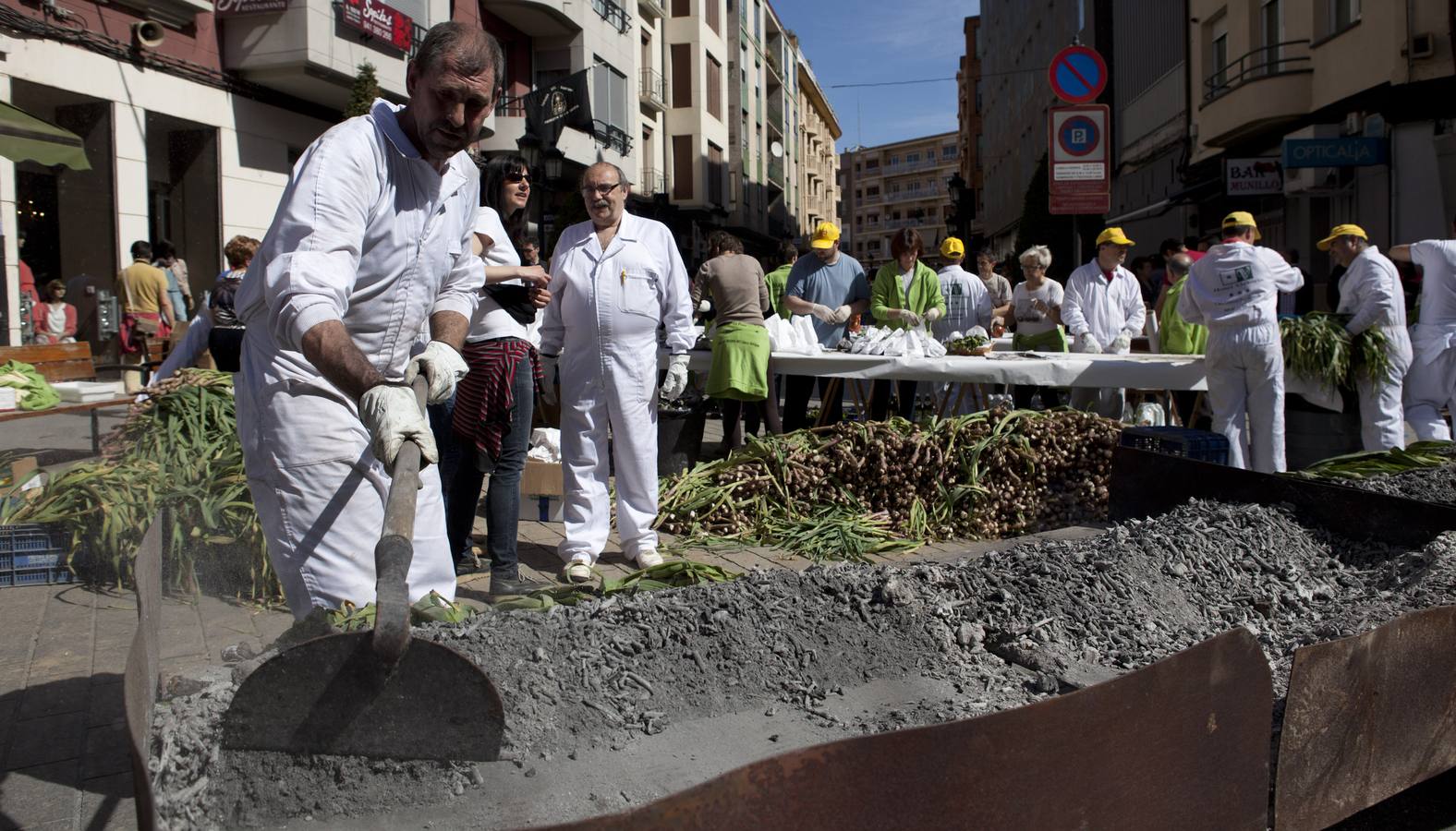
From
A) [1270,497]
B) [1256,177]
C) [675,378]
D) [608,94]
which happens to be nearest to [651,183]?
[608,94]

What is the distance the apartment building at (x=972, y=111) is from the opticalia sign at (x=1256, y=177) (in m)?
44.2

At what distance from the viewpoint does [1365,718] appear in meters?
2.15

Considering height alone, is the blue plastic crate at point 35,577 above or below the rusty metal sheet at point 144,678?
Result: below

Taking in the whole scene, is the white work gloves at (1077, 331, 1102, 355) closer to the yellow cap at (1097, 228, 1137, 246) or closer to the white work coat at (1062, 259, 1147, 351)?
the white work coat at (1062, 259, 1147, 351)

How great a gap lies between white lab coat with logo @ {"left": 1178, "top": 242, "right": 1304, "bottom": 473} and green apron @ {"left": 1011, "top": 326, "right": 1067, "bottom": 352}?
1.83m

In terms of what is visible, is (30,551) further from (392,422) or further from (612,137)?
(612,137)

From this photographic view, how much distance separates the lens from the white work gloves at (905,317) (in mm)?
8102

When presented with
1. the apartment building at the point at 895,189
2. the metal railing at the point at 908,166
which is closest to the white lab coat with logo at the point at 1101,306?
the apartment building at the point at 895,189

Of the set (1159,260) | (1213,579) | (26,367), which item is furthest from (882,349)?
(1159,260)

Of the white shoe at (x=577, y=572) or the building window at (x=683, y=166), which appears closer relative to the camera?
the white shoe at (x=577, y=572)

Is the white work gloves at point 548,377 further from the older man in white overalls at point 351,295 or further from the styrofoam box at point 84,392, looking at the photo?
the styrofoam box at point 84,392

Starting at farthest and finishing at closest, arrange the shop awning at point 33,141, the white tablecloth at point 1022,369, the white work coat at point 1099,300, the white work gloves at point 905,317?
the white work coat at point 1099,300
the white work gloves at point 905,317
the white tablecloth at point 1022,369
the shop awning at point 33,141

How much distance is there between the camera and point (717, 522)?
18.7 ft

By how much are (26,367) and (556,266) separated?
13.6 feet
